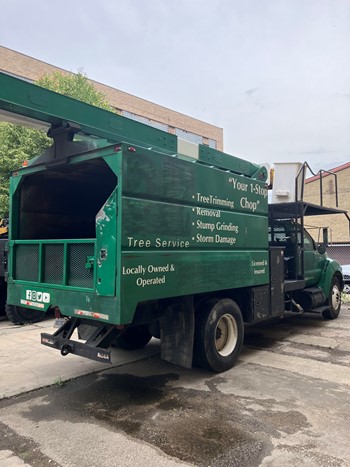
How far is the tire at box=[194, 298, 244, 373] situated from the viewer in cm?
517

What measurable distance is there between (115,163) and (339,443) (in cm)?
338

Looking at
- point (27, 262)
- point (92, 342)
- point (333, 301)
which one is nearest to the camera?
point (92, 342)

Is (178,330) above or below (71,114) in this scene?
below

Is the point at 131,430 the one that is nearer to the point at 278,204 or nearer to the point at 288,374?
the point at 288,374

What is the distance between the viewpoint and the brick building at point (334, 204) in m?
25.2

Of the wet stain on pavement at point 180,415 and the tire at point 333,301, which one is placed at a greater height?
the tire at point 333,301

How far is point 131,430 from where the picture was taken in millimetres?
3799

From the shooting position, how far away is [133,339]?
657 centimetres

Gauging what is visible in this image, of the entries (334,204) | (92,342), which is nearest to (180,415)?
(92,342)

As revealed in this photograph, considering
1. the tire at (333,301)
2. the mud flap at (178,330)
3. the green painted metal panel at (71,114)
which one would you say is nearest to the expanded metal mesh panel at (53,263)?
the mud flap at (178,330)

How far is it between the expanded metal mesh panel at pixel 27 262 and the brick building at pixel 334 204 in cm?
2132

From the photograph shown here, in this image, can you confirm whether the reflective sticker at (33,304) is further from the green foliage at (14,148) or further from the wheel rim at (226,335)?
the green foliage at (14,148)

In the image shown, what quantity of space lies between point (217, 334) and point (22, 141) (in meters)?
14.1

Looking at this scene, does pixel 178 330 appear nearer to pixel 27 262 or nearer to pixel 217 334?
pixel 217 334
